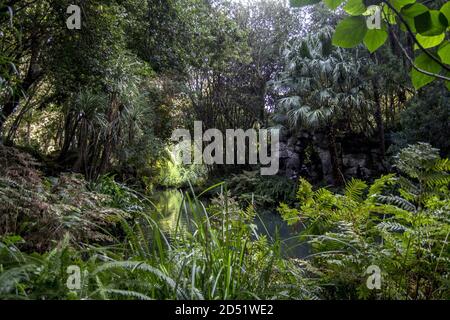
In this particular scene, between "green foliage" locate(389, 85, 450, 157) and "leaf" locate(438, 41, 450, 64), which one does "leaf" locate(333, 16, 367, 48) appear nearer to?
"leaf" locate(438, 41, 450, 64)

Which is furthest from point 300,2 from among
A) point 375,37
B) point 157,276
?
point 157,276

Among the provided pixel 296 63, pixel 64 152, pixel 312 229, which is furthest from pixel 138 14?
pixel 296 63

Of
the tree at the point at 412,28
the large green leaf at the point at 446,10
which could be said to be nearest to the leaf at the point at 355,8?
the tree at the point at 412,28

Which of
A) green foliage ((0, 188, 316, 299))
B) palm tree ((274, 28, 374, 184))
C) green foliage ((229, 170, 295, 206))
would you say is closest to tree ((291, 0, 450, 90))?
green foliage ((0, 188, 316, 299))

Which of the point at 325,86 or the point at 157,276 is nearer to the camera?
the point at 157,276

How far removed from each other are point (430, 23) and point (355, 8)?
11cm

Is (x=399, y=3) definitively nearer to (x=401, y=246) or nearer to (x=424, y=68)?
(x=424, y=68)

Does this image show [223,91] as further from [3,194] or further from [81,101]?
[3,194]

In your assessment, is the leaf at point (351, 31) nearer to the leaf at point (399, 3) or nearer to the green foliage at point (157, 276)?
the leaf at point (399, 3)

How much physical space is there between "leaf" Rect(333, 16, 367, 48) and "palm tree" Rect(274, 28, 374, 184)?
914cm

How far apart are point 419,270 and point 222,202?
0.74 m

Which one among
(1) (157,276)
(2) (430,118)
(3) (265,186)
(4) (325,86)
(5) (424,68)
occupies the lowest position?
(3) (265,186)

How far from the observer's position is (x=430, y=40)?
0.64 meters

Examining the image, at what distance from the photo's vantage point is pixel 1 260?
1114mm
